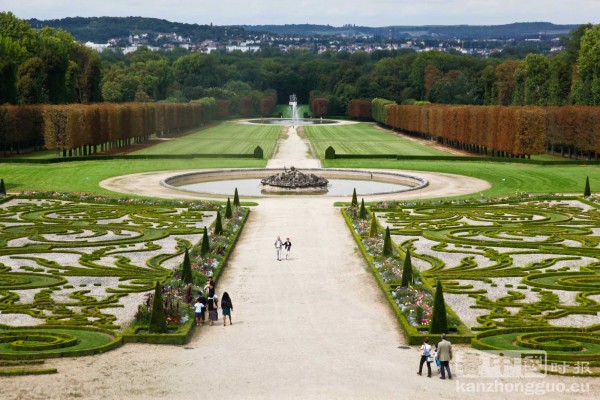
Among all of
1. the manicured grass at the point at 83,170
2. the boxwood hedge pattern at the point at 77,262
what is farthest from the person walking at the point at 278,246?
the manicured grass at the point at 83,170

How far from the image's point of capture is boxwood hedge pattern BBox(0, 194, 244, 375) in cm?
2931

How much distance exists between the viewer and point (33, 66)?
118000 millimetres

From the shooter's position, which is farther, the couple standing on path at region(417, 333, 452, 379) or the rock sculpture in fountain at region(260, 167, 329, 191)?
the rock sculpture in fountain at region(260, 167, 329, 191)

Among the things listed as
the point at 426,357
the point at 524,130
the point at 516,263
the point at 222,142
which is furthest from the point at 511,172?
the point at 426,357

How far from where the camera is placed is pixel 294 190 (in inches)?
2665

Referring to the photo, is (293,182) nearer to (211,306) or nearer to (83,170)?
(83,170)

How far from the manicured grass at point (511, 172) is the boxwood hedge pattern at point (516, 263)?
6.78m

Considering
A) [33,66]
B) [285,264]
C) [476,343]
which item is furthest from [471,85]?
[476,343]

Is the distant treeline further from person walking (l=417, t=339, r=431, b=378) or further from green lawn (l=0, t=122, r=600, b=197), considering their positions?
person walking (l=417, t=339, r=431, b=378)

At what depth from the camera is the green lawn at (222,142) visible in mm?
101375

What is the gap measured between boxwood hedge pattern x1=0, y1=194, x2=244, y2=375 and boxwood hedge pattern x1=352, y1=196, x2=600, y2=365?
1060cm

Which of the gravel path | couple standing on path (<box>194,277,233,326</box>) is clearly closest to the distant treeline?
the gravel path

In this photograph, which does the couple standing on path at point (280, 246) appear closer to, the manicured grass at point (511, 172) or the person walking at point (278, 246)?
the person walking at point (278, 246)

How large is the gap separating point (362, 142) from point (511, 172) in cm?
4185
